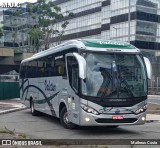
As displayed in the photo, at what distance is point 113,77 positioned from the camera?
517 inches

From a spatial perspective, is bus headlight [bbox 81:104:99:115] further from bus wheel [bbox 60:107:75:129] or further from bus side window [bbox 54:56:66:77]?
bus side window [bbox 54:56:66:77]

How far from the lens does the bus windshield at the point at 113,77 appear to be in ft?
42.6

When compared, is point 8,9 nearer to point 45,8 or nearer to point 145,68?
point 45,8

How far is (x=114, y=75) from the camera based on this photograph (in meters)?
13.2

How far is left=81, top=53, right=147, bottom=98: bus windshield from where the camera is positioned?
42.6 ft

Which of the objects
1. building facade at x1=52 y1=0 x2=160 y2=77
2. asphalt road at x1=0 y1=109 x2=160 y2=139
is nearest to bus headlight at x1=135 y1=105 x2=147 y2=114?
asphalt road at x1=0 y1=109 x2=160 y2=139

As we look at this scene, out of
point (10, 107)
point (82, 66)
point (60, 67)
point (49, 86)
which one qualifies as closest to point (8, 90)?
point (10, 107)

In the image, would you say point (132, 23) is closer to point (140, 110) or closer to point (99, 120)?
point (140, 110)

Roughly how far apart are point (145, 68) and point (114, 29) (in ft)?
212

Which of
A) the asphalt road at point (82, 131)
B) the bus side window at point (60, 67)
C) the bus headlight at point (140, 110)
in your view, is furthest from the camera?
the bus side window at point (60, 67)

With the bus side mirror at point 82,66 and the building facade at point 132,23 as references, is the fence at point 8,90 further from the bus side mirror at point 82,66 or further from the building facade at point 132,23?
the building facade at point 132,23

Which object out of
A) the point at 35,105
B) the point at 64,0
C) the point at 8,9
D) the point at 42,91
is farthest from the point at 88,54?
the point at 8,9

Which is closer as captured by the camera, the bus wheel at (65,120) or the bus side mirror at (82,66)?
the bus side mirror at (82,66)

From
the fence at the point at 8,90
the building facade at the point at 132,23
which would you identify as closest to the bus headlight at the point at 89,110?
the fence at the point at 8,90
